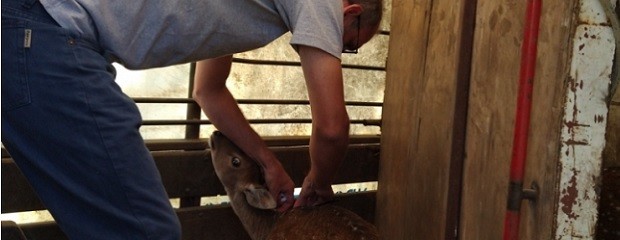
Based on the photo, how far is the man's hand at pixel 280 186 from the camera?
4.05 m

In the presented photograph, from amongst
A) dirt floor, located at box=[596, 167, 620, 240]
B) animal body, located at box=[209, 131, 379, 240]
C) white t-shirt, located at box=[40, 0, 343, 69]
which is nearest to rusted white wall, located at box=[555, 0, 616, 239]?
white t-shirt, located at box=[40, 0, 343, 69]

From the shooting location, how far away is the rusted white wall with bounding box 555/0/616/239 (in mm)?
2811

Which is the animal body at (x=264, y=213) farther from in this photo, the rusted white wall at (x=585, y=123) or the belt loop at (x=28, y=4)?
the belt loop at (x=28, y=4)

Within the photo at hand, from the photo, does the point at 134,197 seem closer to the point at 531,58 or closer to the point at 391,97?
the point at 531,58

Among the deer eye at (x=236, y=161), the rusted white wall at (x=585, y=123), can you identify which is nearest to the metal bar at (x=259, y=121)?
the deer eye at (x=236, y=161)

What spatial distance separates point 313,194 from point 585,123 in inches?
54.8

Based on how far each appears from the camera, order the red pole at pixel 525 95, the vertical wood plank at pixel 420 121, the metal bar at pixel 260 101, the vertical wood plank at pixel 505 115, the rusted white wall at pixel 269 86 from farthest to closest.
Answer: the rusted white wall at pixel 269 86, the metal bar at pixel 260 101, the vertical wood plank at pixel 420 121, the vertical wood plank at pixel 505 115, the red pole at pixel 525 95

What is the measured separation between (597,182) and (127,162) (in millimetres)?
1521

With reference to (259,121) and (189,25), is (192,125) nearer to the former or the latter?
(259,121)

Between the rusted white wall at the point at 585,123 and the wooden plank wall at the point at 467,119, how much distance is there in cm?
7

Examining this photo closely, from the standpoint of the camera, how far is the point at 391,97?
4.94 m

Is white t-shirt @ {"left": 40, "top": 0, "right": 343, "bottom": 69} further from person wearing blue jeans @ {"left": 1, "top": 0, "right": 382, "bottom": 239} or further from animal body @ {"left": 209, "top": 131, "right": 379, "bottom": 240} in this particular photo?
animal body @ {"left": 209, "top": 131, "right": 379, "bottom": 240}

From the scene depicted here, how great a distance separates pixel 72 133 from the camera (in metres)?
2.38

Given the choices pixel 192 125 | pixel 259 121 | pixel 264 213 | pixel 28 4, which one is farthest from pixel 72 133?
pixel 259 121
